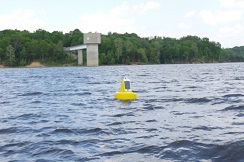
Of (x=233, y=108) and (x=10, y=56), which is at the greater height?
(x=10, y=56)

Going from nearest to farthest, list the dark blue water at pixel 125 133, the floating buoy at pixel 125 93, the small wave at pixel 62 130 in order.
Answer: the dark blue water at pixel 125 133, the small wave at pixel 62 130, the floating buoy at pixel 125 93

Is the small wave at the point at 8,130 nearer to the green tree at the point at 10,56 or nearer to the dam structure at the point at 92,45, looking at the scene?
the dam structure at the point at 92,45

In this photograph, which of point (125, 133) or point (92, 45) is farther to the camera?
point (92, 45)

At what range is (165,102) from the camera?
18.4 m

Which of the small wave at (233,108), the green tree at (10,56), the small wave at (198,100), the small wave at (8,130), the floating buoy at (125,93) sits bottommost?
the small wave at (8,130)

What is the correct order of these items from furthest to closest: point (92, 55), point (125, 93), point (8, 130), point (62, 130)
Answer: point (92, 55)
point (125, 93)
point (8, 130)
point (62, 130)

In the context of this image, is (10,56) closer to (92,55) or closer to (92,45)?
(92,45)

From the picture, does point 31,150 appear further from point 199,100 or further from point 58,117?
point 199,100

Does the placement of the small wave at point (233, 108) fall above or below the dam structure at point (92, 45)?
below

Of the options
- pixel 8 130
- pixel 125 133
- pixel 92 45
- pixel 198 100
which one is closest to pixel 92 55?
pixel 92 45

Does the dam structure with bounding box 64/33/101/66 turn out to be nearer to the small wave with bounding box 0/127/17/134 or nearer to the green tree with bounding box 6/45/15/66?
the green tree with bounding box 6/45/15/66

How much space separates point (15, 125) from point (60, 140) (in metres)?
3.20

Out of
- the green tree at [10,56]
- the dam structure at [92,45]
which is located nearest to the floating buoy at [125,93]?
the dam structure at [92,45]

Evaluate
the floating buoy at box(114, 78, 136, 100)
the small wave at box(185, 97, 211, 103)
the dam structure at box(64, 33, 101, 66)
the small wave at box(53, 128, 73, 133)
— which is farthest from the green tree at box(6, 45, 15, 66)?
the small wave at box(53, 128, 73, 133)
